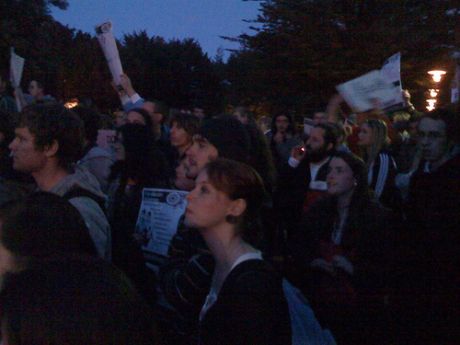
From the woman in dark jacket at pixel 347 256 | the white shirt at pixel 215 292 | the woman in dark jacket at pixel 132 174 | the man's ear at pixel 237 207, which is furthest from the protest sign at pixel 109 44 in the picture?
the white shirt at pixel 215 292

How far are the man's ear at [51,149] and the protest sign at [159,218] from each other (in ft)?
1.93

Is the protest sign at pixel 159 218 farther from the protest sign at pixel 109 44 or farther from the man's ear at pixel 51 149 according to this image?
the protest sign at pixel 109 44

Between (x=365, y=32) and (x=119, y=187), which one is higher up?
(x=365, y=32)

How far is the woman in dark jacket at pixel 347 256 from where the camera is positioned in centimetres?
405

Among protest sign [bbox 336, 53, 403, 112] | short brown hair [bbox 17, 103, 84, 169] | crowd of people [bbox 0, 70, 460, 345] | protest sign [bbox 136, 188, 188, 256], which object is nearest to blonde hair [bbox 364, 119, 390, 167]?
protest sign [bbox 336, 53, 403, 112]

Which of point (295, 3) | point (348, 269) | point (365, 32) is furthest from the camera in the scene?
point (295, 3)

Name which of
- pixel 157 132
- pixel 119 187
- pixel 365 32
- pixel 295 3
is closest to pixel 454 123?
pixel 119 187

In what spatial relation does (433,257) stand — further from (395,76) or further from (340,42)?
(340,42)

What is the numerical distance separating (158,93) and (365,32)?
10.9 metres

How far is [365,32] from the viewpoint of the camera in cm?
2394

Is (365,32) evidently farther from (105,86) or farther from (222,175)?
(222,175)

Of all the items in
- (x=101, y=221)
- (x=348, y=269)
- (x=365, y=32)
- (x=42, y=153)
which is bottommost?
(x=348, y=269)

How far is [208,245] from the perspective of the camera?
2.80 metres

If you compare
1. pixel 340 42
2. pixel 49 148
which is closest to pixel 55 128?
pixel 49 148
